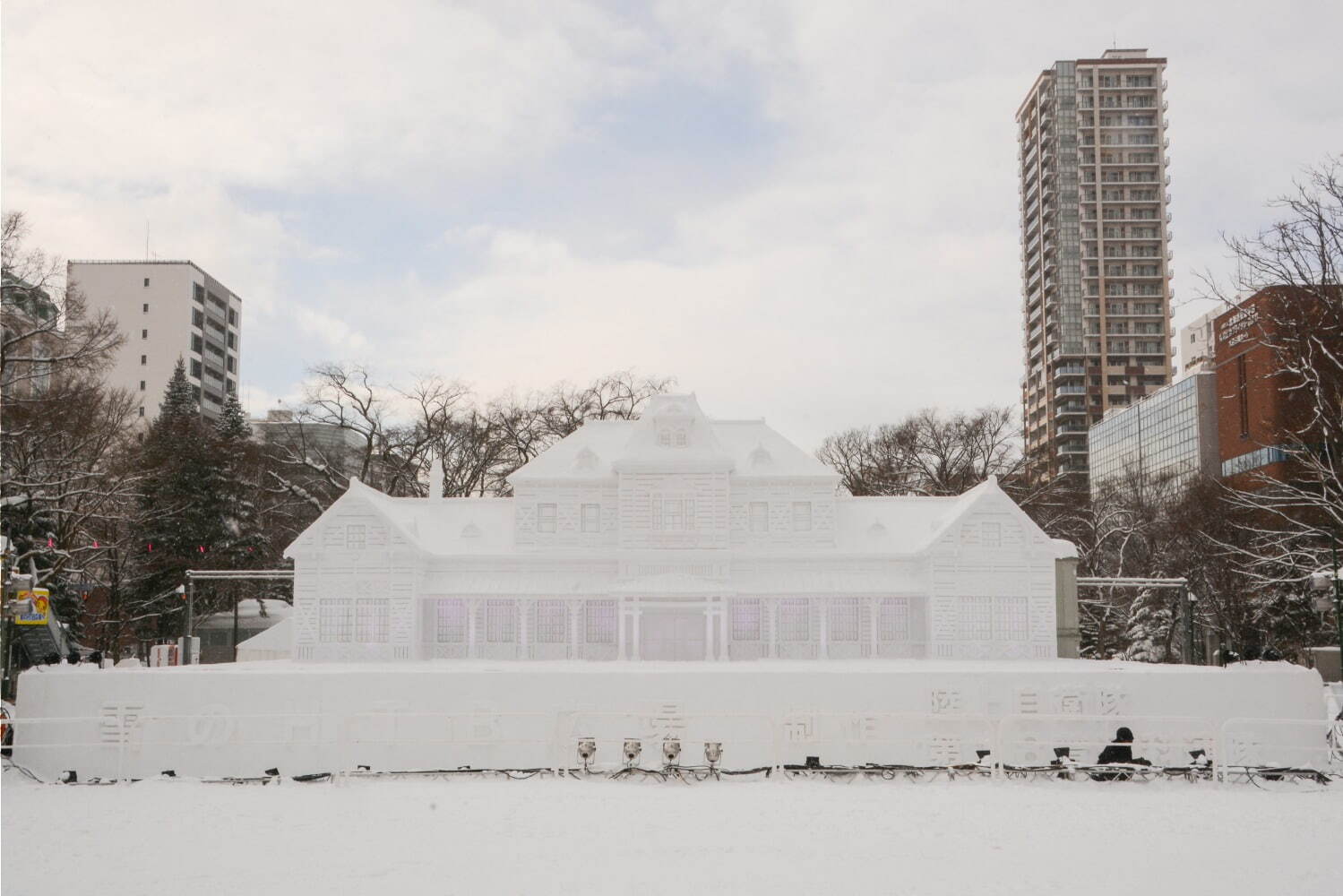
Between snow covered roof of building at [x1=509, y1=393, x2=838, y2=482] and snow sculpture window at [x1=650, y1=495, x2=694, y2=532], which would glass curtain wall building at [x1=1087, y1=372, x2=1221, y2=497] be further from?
snow sculpture window at [x1=650, y1=495, x2=694, y2=532]

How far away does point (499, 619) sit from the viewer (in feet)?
114

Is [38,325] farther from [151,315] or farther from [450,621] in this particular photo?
[151,315]

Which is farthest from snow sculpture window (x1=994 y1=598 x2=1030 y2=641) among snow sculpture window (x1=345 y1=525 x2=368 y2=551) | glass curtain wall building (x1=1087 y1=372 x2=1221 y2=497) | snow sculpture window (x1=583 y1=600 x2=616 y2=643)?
glass curtain wall building (x1=1087 y1=372 x2=1221 y2=497)

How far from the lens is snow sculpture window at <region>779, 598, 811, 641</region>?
3438cm

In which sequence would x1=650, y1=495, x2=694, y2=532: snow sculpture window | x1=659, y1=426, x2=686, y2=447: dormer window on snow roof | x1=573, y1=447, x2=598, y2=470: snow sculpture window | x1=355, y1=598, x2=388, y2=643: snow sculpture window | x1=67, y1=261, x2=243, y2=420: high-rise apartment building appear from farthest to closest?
1. x1=67, y1=261, x2=243, y2=420: high-rise apartment building
2. x1=573, y1=447, x2=598, y2=470: snow sculpture window
3. x1=659, y1=426, x2=686, y2=447: dormer window on snow roof
4. x1=650, y1=495, x2=694, y2=532: snow sculpture window
5. x1=355, y1=598, x2=388, y2=643: snow sculpture window

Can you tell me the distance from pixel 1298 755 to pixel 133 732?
22120 mm

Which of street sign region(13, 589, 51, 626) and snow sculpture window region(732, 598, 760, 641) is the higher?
street sign region(13, 589, 51, 626)

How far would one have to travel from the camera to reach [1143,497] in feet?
210

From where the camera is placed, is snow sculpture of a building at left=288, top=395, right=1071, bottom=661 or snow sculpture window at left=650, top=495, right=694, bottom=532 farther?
snow sculpture window at left=650, top=495, right=694, bottom=532

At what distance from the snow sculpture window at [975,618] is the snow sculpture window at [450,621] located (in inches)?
584

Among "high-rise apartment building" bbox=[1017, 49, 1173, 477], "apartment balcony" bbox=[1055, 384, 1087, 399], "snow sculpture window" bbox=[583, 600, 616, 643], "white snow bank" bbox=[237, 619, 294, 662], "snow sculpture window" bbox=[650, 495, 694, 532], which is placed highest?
"high-rise apartment building" bbox=[1017, 49, 1173, 477]

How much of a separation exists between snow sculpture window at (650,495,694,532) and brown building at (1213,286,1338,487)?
50.6 ft

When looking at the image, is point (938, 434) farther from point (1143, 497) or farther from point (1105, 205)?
point (1105, 205)

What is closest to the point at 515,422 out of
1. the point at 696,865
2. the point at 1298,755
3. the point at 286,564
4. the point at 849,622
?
the point at 286,564
